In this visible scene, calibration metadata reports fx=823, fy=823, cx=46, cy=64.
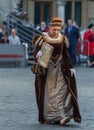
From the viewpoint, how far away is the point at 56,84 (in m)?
13.2

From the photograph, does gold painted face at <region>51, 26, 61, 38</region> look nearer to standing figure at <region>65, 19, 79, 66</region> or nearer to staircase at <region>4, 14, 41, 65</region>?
standing figure at <region>65, 19, 79, 66</region>

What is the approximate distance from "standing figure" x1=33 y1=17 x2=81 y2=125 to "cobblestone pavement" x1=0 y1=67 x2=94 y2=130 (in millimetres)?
211

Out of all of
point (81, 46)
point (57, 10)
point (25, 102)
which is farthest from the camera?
point (57, 10)

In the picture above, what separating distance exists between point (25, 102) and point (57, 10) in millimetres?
35125

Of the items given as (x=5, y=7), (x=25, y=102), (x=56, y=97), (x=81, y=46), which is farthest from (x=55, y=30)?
(x=5, y=7)

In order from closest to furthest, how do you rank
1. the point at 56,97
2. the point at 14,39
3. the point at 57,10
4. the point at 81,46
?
1. the point at 56,97
2. the point at 14,39
3. the point at 81,46
4. the point at 57,10

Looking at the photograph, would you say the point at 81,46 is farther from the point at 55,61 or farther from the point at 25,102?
the point at 55,61

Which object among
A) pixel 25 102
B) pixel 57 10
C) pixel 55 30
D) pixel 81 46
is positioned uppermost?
pixel 55 30

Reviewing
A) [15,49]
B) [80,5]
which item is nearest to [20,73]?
[15,49]

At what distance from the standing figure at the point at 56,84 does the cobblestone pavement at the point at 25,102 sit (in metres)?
0.21

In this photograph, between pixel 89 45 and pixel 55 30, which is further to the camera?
pixel 89 45

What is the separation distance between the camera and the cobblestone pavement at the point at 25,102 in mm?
13039

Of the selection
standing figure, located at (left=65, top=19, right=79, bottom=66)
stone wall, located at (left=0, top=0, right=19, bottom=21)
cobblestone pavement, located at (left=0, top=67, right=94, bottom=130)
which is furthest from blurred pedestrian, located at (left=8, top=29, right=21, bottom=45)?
cobblestone pavement, located at (left=0, top=67, right=94, bottom=130)

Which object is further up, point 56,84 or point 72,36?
point 56,84
